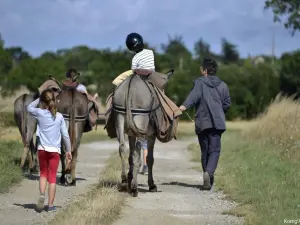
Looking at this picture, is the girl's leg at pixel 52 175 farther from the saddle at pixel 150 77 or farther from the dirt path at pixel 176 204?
the saddle at pixel 150 77

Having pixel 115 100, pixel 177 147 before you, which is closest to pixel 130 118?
pixel 115 100

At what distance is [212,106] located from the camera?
46.7 ft

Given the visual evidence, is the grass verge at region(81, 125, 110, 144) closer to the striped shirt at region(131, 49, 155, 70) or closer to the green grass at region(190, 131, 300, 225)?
the green grass at region(190, 131, 300, 225)

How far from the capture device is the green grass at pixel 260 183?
10.7m

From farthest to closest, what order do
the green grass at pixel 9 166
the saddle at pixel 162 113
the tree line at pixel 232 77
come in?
1. the tree line at pixel 232 77
2. the green grass at pixel 9 166
3. the saddle at pixel 162 113

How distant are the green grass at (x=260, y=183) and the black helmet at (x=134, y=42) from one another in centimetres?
292

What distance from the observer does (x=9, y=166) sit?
1566 centimetres

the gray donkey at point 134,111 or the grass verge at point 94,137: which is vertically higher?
the gray donkey at point 134,111

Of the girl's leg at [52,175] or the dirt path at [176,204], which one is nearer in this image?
the dirt path at [176,204]

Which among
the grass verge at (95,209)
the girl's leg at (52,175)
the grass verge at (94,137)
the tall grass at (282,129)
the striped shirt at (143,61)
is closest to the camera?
the grass verge at (95,209)

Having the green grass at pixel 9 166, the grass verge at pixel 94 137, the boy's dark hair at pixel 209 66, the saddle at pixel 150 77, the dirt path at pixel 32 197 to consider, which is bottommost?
the grass verge at pixel 94 137

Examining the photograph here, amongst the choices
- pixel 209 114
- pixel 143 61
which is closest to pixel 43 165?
pixel 143 61

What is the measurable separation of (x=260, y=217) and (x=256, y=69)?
143 feet

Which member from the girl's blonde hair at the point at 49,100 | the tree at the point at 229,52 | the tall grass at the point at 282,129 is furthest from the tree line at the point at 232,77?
the tree at the point at 229,52
